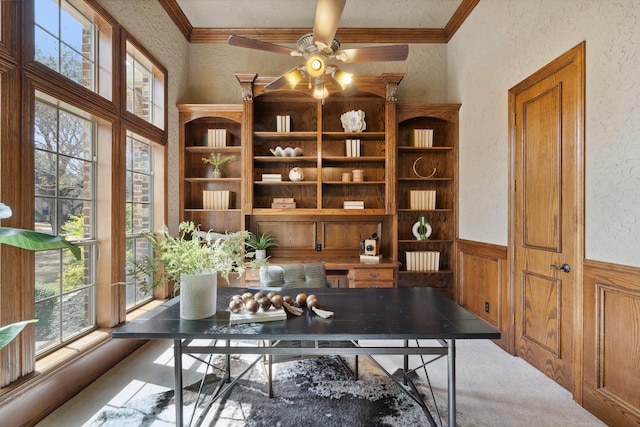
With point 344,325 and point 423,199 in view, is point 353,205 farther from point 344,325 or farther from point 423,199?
point 344,325

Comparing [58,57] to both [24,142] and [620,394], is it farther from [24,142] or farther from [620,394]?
[620,394]

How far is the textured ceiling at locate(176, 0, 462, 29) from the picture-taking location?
344cm

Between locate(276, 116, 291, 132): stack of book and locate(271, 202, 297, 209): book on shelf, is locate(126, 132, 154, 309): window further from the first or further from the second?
locate(276, 116, 291, 132): stack of book

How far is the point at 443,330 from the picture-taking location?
1435 millimetres

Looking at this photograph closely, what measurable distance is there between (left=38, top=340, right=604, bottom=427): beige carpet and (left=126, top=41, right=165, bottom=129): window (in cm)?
227

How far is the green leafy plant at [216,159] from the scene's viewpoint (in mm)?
3760

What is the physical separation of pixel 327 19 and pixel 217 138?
8.07 ft

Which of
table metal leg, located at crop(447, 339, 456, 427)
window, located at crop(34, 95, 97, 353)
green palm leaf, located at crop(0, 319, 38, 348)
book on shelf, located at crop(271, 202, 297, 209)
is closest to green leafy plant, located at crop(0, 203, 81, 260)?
green palm leaf, located at crop(0, 319, 38, 348)

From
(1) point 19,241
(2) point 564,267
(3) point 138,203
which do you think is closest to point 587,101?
(2) point 564,267

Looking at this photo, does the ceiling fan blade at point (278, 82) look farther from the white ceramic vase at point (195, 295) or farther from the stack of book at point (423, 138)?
the stack of book at point (423, 138)

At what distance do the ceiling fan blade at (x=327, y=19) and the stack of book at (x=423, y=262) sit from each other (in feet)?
8.89

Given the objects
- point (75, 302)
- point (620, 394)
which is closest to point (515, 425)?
point (620, 394)

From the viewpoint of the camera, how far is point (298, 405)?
6.43ft

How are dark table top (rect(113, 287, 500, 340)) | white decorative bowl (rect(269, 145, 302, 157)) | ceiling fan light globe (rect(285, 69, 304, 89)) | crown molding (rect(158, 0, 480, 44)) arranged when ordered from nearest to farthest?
dark table top (rect(113, 287, 500, 340)), ceiling fan light globe (rect(285, 69, 304, 89)), white decorative bowl (rect(269, 145, 302, 157)), crown molding (rect(158, 0, 480, 44))
